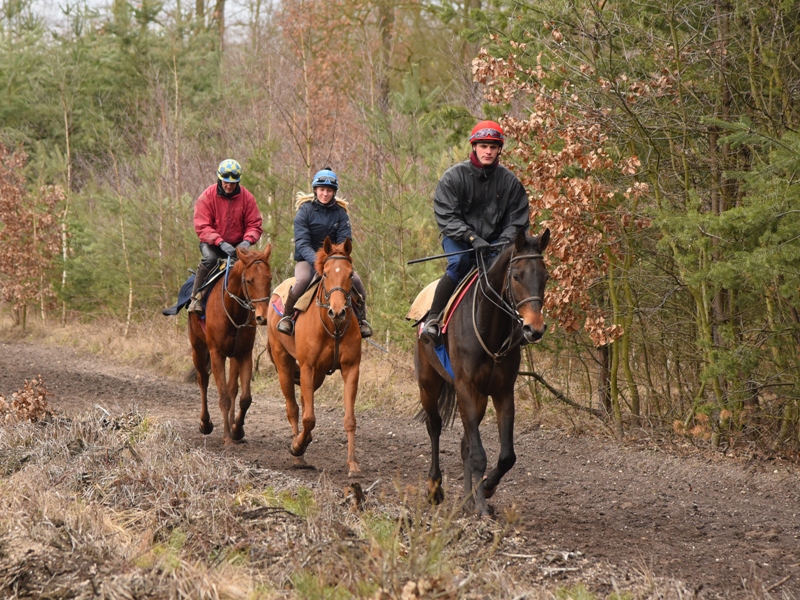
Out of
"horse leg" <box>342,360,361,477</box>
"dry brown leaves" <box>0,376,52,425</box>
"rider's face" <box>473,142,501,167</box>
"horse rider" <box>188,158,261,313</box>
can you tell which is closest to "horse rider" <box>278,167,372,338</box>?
"horse leg" <box>342,360,361,477</box>

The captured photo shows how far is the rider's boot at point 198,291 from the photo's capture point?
11.2 m

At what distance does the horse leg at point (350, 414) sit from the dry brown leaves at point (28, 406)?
3499 mm

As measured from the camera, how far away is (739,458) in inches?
374

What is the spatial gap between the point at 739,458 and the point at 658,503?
5.85 ft

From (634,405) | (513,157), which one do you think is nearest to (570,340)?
(634,405)

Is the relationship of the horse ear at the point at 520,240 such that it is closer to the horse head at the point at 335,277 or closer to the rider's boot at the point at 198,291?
the horse head at the point at 335,277

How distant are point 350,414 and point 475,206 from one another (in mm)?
2521

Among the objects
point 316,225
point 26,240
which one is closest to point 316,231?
point 316,225

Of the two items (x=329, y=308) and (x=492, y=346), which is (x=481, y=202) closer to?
(x=492, y=346)

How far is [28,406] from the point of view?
1008 centimetres

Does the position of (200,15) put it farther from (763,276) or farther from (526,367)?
(763,276)

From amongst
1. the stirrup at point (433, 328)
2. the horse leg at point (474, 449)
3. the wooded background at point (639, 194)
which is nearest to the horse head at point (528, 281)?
the horse leg at point (474, 449)

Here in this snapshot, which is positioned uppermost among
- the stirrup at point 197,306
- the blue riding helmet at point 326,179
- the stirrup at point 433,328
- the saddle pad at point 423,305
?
the blue riding helmet at point 326,179

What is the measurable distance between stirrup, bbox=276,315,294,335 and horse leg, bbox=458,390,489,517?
2791 mm
